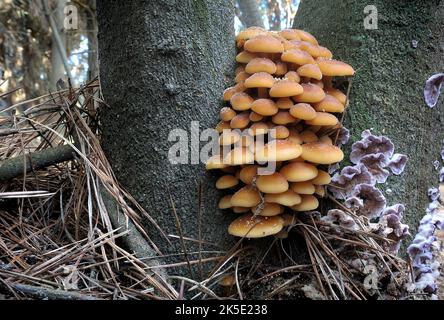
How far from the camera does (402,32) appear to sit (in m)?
1.89

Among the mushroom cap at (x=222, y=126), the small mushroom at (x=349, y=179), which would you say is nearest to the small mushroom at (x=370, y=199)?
the small mushroom at (x=349, y=179)

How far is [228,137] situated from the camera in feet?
5.73

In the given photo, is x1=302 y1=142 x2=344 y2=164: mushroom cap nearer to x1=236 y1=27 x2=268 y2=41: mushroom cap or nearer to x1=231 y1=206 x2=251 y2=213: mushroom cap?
x1=231 y1=206 x2=251 y2=213: mushroom cap

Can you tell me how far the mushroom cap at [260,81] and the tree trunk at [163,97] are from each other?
188 millimetres

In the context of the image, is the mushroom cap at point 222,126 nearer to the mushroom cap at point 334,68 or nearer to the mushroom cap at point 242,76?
the mushroom cap at point 242,76

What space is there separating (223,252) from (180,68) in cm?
87

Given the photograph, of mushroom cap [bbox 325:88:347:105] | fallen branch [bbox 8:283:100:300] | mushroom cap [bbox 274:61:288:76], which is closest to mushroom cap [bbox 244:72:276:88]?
Result: mushroom cap [bbox 274:61:288:76]

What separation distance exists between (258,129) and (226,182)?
0.29m

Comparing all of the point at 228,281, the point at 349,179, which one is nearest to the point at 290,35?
the point at 349,179

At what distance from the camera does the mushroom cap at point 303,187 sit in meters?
1.70

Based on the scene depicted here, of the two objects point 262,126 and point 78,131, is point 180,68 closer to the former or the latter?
point 262,126

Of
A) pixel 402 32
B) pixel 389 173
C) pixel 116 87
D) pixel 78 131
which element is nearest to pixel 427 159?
pixel 389 173
